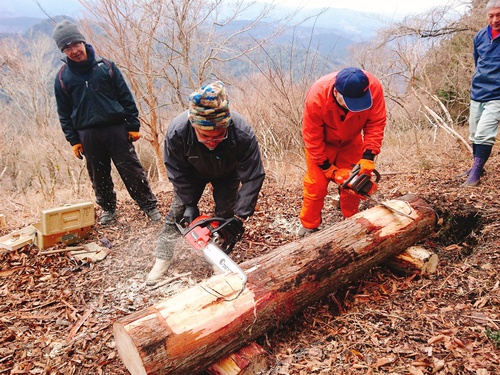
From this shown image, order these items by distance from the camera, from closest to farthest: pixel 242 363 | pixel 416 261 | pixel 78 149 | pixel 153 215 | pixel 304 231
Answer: pixel 242 363 → pixel 416 261 → pixel 304 231 → pixel 78 149 → pixel 153 215

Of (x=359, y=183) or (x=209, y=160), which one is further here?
(x=359, y=183)

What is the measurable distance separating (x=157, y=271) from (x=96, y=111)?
71.7 inches

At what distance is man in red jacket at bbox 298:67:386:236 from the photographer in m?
2.64

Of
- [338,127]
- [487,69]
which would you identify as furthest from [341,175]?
[487,69]

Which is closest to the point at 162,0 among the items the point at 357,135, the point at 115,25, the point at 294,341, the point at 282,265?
the point at 115,25

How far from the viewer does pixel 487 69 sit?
3.48 metres

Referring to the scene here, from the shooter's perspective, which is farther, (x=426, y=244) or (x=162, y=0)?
(x=162, y=0)

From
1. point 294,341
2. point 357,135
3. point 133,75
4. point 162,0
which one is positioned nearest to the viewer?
point 294,341

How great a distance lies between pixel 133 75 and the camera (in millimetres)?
6375

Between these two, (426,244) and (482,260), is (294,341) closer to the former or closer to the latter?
(482,260)

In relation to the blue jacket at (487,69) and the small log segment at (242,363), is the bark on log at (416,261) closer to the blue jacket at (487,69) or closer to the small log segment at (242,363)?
the small log segment at (242,363)

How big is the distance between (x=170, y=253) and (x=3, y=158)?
53.1 ft

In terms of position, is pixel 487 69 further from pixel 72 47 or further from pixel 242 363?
pixel 72 47

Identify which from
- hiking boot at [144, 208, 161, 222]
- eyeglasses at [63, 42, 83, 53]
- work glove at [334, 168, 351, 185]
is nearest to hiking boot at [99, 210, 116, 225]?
hiking boot at [144, 208, 161, 222]
